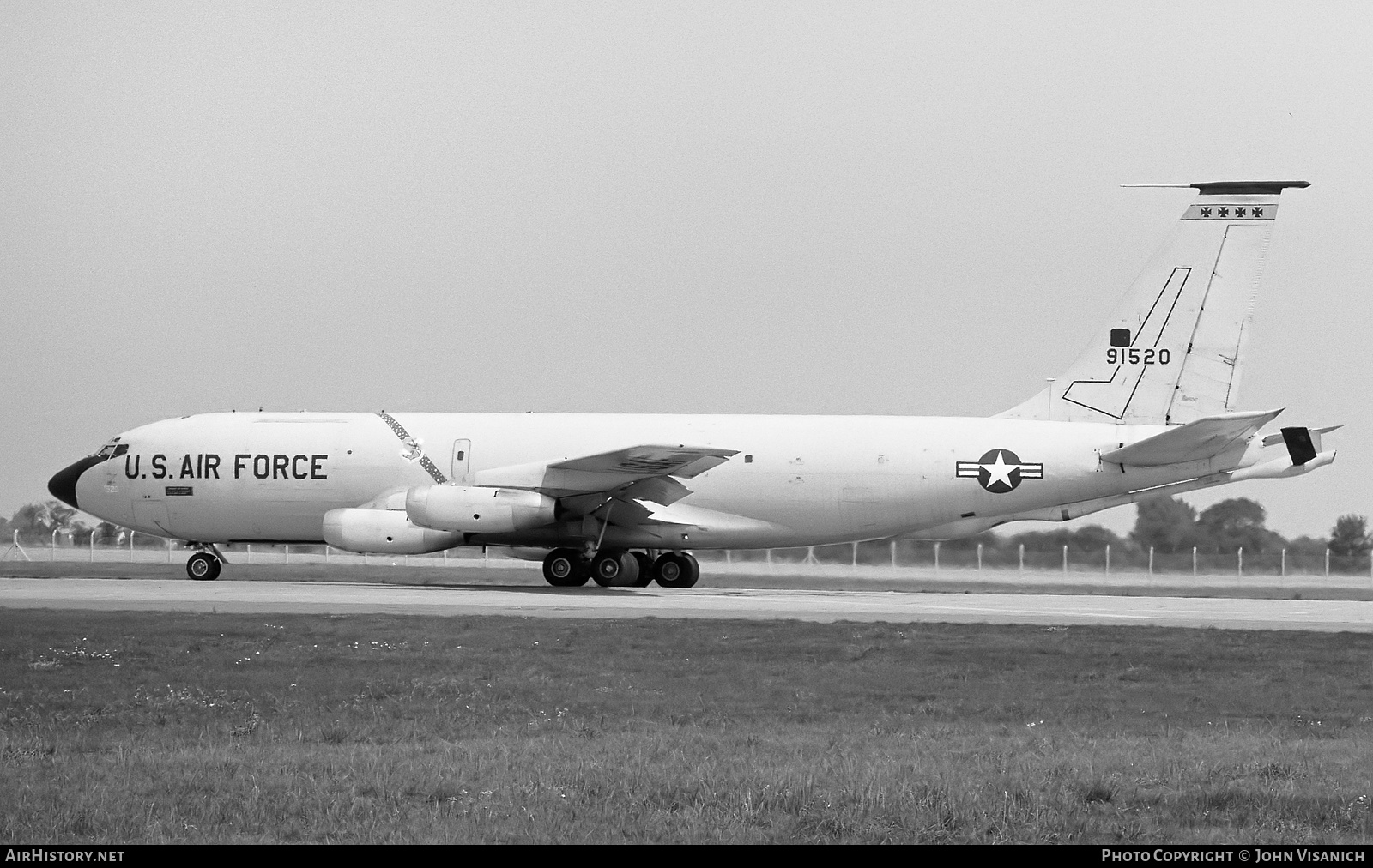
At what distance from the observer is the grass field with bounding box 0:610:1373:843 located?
328 inches

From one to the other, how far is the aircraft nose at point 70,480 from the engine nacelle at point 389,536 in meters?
7.12

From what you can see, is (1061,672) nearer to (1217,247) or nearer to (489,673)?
Result: (489,673)

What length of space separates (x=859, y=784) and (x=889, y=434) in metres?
24.2

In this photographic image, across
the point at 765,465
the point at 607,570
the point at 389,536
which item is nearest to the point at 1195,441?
the point at 765,465

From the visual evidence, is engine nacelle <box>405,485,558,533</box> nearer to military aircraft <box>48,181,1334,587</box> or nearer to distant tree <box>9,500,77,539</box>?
military aircraft <box>48,181,1334,587</box>

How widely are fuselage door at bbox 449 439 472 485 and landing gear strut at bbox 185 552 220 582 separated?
6.01 meters

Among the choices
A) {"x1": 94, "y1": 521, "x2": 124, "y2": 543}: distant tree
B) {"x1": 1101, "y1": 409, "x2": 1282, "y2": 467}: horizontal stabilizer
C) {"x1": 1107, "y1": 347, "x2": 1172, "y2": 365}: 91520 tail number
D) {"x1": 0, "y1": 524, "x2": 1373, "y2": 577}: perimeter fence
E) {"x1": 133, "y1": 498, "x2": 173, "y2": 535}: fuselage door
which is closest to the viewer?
{"x1": 1101, "y1": 409, "x2": 1282, "y2": 467}: horizontal stabilizer

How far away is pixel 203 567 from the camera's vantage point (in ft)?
113

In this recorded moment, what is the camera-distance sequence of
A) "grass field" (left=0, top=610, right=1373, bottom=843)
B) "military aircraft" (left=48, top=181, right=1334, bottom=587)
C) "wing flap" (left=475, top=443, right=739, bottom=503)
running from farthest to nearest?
"military aircraft" (left=48, top=181, right=1334, bottom=587) < "wing flap" (left=475, top=443, right=739, bottom=503) < "grass field" (left=0, top=610, right=1373, bottom=843)

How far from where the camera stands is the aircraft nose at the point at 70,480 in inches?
1406

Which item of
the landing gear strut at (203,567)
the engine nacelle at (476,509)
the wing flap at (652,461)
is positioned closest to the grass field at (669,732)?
the wing flap at (652,461)

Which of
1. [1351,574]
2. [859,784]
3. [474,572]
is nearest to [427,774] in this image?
[859,784]

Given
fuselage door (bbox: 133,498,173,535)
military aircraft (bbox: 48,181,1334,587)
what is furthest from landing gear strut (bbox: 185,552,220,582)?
fuselage door (bbox: 133,498,173,535)
